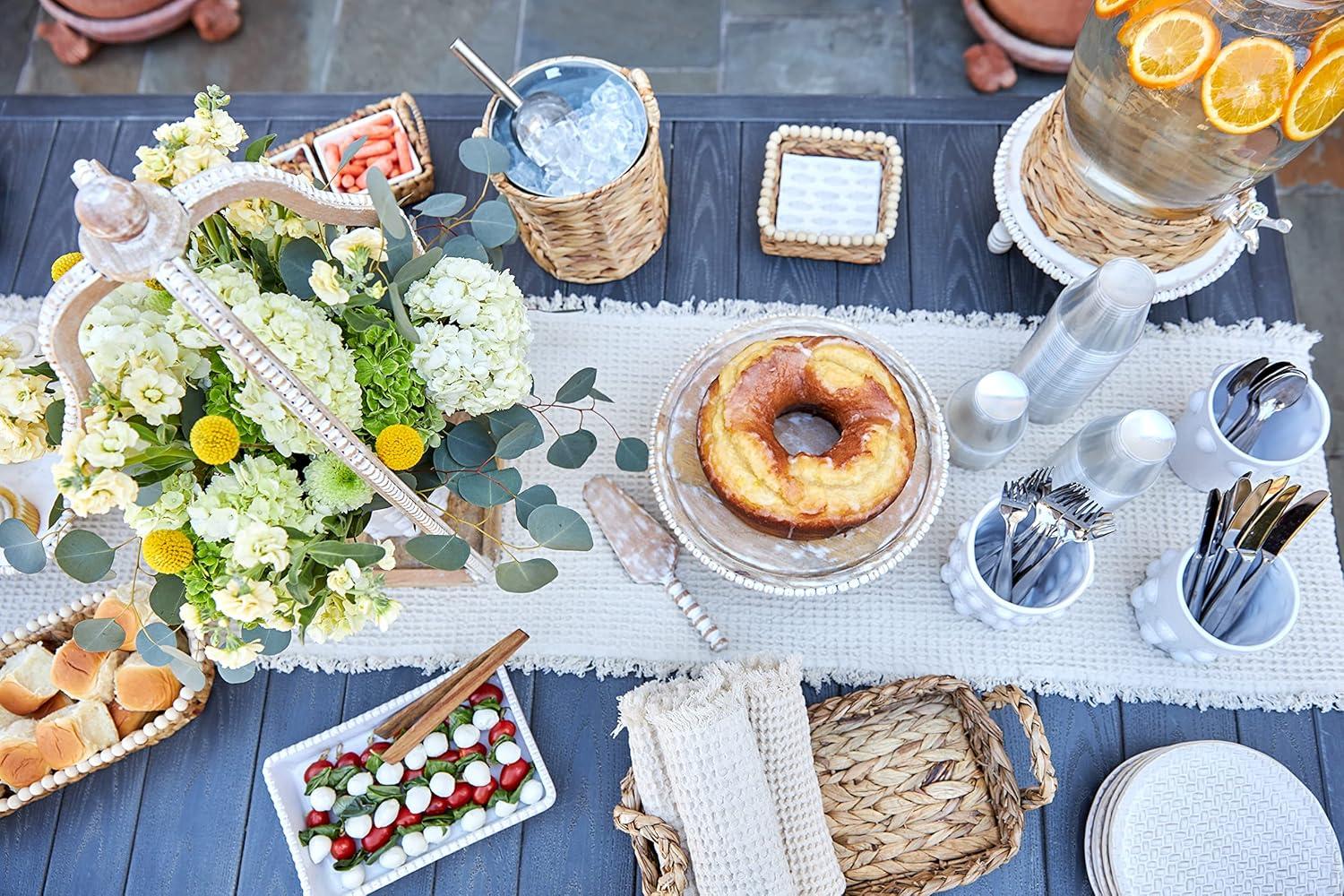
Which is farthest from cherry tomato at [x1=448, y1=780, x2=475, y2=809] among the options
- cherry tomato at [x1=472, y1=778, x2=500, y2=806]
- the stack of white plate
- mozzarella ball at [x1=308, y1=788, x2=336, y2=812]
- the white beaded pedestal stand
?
the white beaded pedestal stand

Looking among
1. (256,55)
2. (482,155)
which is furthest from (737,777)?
(256,55)

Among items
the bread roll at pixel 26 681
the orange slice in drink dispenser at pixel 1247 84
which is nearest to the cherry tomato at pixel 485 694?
the bread roll at pixel 26 681

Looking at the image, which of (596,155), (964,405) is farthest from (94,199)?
(964,405)

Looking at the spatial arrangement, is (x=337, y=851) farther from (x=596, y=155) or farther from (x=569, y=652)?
(x=596, y=155)

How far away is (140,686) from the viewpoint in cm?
93

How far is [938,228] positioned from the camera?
1.20 meters

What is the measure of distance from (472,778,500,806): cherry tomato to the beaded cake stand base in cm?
87

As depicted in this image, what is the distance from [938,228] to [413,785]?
37.0 inches

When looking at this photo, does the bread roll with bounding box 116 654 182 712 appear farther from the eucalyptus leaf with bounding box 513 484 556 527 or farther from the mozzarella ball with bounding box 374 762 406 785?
the eucalyptus leaf with bounding box 513 484 556 527

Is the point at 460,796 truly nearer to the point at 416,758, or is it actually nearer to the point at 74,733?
the point at 416,758

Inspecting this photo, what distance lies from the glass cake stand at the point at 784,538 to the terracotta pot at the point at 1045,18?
48.1 inches

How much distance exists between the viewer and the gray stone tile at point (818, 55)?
77.0 inches

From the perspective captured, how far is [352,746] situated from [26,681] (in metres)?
0.35

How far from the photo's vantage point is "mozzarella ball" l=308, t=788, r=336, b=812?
93 centimetres
